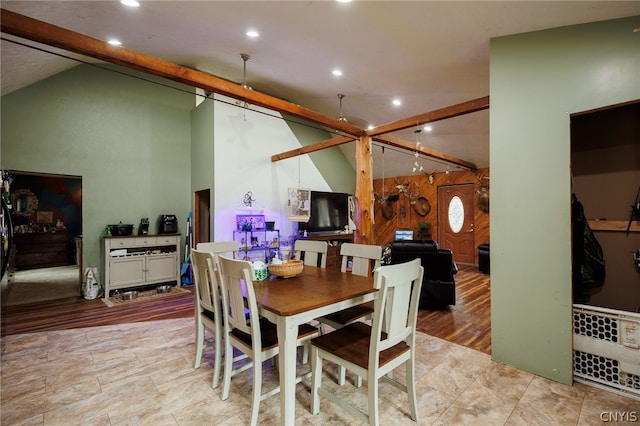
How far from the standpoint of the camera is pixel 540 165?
2.36 m

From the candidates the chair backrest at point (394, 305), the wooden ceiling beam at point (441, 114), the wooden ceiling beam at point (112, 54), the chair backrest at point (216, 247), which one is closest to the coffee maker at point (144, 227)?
the chair backrest at point (216, 247)

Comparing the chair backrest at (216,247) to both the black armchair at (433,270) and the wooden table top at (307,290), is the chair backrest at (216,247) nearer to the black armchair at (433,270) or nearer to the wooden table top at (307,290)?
the wooden table top at (307,290)

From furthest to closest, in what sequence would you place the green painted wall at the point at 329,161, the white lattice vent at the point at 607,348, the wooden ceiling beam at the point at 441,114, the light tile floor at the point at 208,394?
1. the green painted wall at the point at 329,161
2. the wooden ceiling beam at the point at 441,114
3. the white lattice vent at the point at 607,348
4. the light tile floor at the point at 208,394

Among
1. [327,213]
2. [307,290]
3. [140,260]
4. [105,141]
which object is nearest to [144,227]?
[140,260]

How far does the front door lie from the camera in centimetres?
750

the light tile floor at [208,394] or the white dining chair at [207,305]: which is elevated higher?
the white dining chair at [207,305]

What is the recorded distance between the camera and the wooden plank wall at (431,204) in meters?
7.19

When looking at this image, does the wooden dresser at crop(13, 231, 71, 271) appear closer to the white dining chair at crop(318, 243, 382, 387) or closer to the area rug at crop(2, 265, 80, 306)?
the area rug at crop(2, 265, 80, 306)

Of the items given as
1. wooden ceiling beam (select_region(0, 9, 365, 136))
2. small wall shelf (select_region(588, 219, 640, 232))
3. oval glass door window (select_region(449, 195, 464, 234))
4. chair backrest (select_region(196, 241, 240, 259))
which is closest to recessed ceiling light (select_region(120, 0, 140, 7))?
wooden ceiling beam (select_region(0, 9, 365, 136))

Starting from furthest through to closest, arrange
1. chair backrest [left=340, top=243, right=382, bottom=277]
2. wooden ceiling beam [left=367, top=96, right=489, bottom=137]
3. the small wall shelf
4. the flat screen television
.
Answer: the flat screen television → wooden ceiling beam [left=367, top=96, right=489, bottom=137] → chair backrest [left=340, top=243, right=382, bottom=277] → the small wall shelf

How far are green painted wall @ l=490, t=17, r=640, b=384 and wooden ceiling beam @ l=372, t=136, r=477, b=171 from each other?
1985 mm

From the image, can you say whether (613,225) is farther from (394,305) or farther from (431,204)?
(431,204)

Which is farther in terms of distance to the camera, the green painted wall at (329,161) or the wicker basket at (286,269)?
the green painted wall at (329,161)

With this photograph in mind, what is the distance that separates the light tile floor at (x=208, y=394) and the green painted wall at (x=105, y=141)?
2.92m
